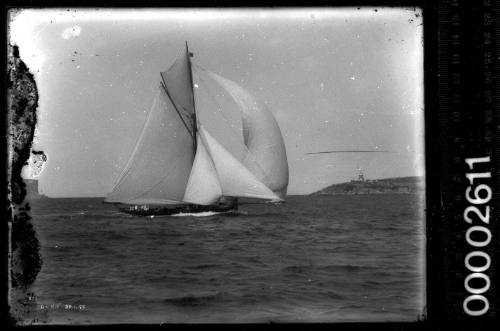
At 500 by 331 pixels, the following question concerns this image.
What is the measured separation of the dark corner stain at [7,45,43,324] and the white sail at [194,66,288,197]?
2432mm

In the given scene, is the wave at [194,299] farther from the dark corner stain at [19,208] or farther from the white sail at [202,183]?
the white sail at [202,183]

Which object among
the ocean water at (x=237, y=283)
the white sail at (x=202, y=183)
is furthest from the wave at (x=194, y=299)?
the white sail at (x=202, y=183)

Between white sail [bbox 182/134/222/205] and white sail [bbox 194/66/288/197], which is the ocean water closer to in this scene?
white sail [bbox 194/66/288/197]

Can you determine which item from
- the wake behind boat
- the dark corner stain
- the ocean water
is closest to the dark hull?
the wake behind boat

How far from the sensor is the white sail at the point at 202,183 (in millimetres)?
15258

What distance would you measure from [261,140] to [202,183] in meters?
3.19

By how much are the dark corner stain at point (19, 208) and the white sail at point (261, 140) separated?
2.43 metres

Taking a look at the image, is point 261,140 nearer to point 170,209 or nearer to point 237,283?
point 170,209

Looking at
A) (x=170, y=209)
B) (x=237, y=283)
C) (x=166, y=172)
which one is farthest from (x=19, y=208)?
(x=170, y=209)

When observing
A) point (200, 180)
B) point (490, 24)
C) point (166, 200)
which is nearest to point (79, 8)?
point (490, 24)

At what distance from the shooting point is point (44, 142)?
685cm

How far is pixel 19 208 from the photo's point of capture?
254 inches

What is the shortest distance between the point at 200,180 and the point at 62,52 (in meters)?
9.18
